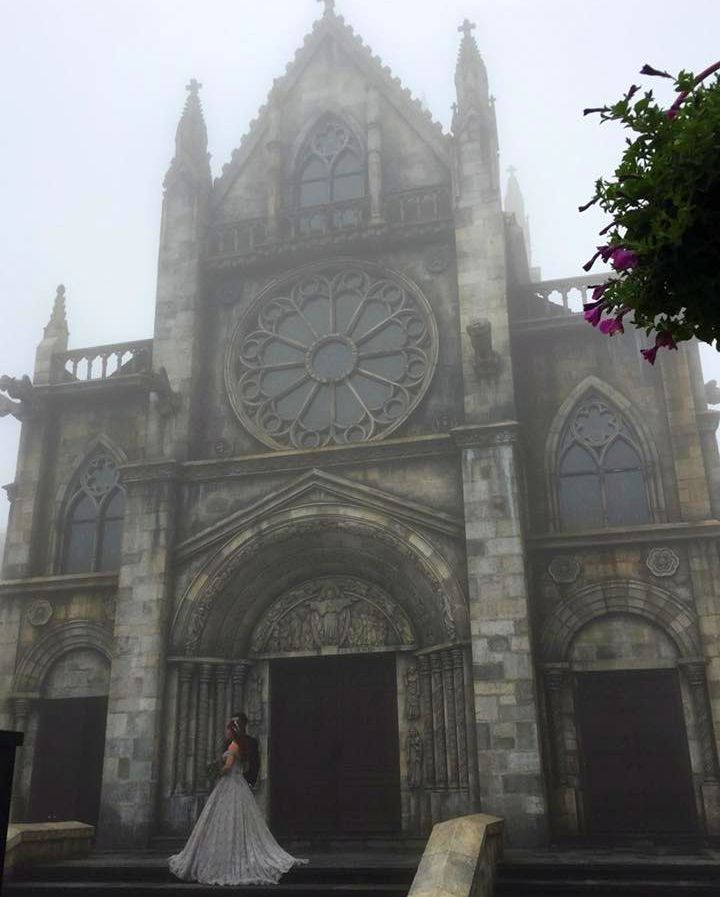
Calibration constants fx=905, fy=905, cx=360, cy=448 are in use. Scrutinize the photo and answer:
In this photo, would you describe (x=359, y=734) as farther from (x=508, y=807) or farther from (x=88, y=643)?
(x=88, y=643)

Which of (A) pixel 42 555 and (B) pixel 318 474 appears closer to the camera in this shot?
(B) pixel 318 474

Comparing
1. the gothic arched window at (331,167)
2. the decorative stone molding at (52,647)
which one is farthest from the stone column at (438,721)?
the gothic arched window at (331,167)

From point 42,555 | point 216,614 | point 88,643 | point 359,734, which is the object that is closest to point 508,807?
point 359,734

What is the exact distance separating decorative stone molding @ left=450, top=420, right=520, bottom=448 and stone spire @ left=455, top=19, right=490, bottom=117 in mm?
7005

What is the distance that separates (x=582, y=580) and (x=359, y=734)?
186 inches

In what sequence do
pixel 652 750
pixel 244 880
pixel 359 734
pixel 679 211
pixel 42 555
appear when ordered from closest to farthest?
1. pixel 679 211
2. pixel 244 880
3. pixel 652 750
4. pixel 359 734
5. pixel 42 555

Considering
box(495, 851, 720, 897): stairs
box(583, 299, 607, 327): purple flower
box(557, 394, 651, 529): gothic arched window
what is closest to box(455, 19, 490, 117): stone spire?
box(557, 394, 651, 529): gothic arched window

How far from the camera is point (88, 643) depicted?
683 inches

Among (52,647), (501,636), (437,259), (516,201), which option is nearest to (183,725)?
(52,647)

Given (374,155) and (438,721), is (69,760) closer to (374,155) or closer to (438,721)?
(438,721)

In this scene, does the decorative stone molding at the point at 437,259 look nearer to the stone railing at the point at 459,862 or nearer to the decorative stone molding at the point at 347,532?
the decorative stone molding at the point at 347,532

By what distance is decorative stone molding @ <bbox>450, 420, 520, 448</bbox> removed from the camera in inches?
607

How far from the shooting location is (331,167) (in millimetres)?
20016

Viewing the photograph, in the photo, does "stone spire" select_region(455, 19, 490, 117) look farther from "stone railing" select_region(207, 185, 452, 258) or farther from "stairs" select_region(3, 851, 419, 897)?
"stairs" select_region(3, 851, 419, 897)
